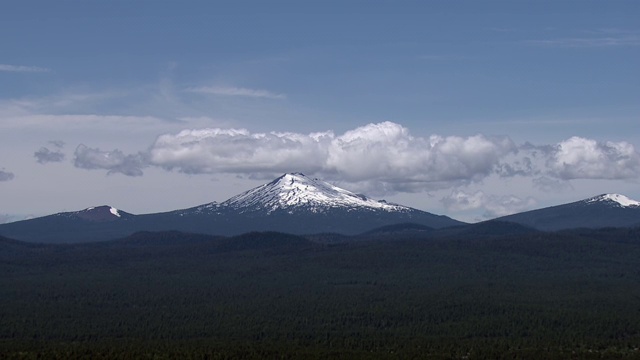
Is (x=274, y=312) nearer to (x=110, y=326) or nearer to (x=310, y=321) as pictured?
(x=310, y=321)

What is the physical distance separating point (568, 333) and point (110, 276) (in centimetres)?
9423

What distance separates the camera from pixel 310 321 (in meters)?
143

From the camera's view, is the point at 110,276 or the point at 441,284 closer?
the point at 441,284

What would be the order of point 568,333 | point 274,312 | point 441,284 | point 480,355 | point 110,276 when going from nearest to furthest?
point 480,355 < point 568,333 < point 274,312 < point 441,284 < point 110,276

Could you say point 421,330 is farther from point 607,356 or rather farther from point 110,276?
point 110,276

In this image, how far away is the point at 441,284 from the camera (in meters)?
184

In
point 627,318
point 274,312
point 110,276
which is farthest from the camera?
point 110,276

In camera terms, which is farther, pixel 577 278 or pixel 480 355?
pixel 577 278

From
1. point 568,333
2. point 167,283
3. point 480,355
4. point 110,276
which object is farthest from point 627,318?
point 110,276

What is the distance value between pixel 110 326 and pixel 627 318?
62.8 metres

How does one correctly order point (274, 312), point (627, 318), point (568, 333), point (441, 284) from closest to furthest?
point (568, 333), point (627, 318), point (274, 312), point (441, 284)

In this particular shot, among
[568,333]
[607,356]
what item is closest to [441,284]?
[568,333]

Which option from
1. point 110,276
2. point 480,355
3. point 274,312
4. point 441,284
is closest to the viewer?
point 480,355

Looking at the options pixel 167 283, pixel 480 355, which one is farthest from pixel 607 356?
pixel 167 283
